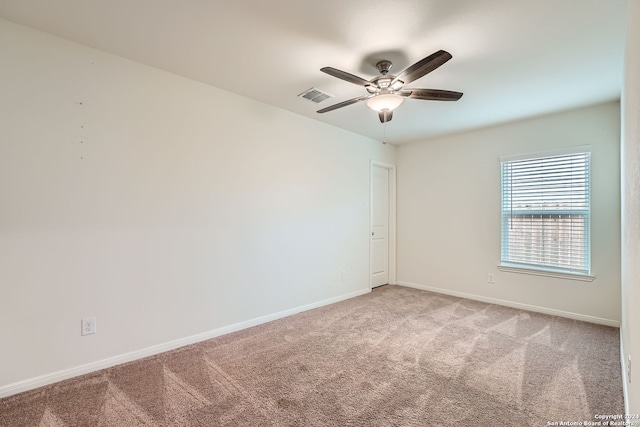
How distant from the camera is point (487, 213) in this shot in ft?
13.5

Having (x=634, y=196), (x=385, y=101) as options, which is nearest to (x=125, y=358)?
(x=385, y=101)

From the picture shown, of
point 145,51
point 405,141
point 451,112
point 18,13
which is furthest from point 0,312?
point 405,141

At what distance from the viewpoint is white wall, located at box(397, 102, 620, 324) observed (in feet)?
10.6

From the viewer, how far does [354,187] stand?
14.4ft

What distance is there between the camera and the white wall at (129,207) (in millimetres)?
1993

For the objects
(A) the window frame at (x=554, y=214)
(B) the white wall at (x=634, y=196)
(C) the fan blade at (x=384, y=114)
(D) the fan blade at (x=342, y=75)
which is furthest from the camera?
(A) the window frame at (x=554, y=214)

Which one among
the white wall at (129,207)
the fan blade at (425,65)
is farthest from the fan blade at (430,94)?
the white wall at (129,207)

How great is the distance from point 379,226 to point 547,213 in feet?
7.43

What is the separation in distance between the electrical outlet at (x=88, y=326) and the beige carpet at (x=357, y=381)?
32 cm

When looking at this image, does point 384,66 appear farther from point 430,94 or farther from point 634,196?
point 634,196

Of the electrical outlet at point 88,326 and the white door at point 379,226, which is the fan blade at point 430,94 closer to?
the white door at point 379,226

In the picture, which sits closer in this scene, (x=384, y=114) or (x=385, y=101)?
(x=385, y=101)

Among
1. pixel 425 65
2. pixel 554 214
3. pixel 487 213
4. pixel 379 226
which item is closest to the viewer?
pixel 425 65

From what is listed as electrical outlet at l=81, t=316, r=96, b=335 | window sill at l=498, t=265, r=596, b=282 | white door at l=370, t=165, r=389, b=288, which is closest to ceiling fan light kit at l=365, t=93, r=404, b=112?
white door at l=370, t=165, r=389, b=288
